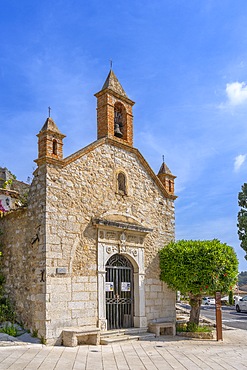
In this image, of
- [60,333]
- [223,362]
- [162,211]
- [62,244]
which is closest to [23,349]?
[60,333]

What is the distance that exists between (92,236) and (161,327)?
12.5ft

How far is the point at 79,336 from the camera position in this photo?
10.2 m

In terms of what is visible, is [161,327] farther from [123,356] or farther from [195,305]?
[123,356]

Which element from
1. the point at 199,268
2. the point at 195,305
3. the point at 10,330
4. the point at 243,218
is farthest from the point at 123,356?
the point at 243,218

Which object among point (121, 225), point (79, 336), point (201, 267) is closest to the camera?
point (79, 336)

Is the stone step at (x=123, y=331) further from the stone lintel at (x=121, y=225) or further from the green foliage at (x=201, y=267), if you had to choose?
the stone lintel at (x=121, y=225)

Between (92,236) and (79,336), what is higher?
(92,236)

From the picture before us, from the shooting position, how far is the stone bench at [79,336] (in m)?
9.81

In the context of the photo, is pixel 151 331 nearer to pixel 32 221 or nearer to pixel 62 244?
pixel 62 244

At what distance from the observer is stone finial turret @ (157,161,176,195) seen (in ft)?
49.1

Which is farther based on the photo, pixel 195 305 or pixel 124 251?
pixel 195 305

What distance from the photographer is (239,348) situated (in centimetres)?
1072

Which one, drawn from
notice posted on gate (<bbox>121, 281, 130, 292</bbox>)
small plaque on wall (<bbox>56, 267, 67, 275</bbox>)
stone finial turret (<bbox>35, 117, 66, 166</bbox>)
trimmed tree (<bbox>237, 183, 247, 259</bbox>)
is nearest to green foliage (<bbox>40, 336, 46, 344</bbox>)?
small plaque on wall (<bbox>56, 267, 67, 275</bbox>)

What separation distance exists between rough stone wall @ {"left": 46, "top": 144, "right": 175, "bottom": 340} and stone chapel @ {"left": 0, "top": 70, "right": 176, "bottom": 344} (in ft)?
0.09
